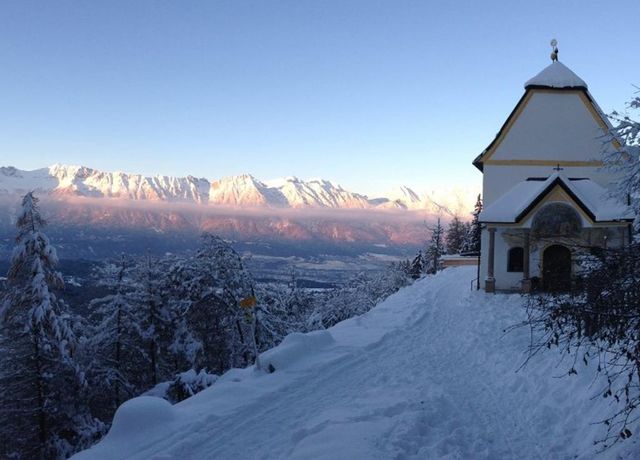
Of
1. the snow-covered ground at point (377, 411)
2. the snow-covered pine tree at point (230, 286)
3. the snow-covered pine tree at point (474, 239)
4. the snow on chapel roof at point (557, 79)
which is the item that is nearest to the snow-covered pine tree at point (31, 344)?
the snow-covered pine tree at point (230, 286)

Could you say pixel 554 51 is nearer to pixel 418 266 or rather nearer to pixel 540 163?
pixel 540 163

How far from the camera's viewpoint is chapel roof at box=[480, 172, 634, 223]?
21.9 meters

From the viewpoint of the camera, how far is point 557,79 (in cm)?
2528

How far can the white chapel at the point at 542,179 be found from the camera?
877 inches

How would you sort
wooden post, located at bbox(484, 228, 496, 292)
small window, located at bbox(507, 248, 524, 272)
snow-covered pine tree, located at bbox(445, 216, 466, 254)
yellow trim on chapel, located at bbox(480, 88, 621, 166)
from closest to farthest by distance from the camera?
wooden post, located at bbox(484, 228, 496, 292) < small window, located at bbox(507, 248, 524, 272) < yellow trim on chapel, located at bbox(480, 88, 621, 166) < snow-covered pine tree, located at bbox(445, 216, 466, 254)

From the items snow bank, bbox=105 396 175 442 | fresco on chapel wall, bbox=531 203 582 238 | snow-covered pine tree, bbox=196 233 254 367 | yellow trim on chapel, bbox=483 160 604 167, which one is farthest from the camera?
snow-covered pine tree, bbox=196 233 254 367

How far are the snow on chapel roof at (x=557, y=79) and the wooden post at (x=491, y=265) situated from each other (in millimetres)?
8200

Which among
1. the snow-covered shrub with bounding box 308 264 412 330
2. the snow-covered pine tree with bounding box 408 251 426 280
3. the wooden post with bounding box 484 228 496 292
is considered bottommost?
the snow-covered shrub with bounding box 308 264 412 330

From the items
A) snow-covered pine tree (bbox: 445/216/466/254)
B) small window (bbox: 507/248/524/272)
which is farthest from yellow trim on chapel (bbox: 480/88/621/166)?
snow-covered pine tree (bbox: 445/216/466/254)

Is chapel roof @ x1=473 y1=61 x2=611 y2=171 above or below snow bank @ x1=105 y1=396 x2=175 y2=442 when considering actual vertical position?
above

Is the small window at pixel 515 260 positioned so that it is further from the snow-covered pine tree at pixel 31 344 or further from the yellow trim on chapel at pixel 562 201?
the snow-covered pine tree at pixel 31 344

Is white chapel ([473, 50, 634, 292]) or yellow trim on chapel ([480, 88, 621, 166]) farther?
yellow trim on chapel ([480, 88, 621, 166])

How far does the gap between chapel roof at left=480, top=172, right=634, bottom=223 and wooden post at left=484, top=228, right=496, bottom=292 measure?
2.46ft

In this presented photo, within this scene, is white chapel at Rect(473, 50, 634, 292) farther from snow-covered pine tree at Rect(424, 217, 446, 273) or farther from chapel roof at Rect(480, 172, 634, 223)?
snow-covered pine tree at Rect(424, 217, 446, 273)
